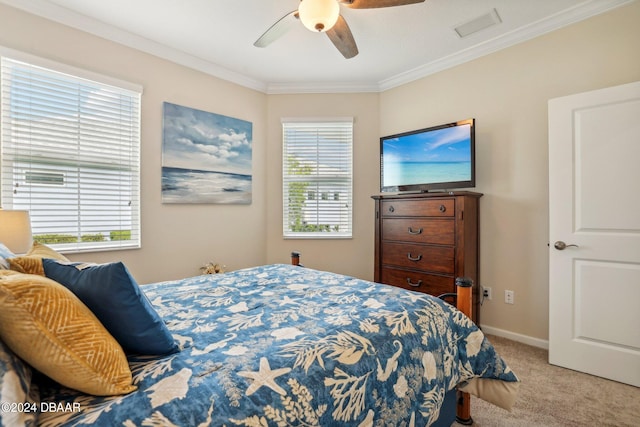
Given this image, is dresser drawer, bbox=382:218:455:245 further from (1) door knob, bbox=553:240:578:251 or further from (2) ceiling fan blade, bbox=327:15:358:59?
(2) ceiling fan blade, bbox=327:15:358:59

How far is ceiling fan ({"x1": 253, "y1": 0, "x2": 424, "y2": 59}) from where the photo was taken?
5.64ft

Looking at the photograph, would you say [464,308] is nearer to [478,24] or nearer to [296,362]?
[296,362]

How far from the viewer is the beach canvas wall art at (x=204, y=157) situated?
10.0 feet

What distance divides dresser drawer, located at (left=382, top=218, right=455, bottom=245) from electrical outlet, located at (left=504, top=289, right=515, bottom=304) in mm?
761

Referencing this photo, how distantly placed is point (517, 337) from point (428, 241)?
45.9 inches

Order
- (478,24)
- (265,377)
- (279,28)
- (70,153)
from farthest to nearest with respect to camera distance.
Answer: (478,24) → (70,153) → (279,28) → (265,377)

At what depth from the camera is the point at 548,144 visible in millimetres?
2496

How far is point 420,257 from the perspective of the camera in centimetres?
288

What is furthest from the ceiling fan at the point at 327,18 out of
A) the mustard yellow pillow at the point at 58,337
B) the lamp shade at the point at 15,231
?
the lamp shade at the point at 15,231

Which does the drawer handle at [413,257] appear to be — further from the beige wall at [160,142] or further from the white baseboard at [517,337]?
the beige wall at [160,142]

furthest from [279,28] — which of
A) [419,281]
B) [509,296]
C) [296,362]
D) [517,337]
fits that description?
[517,337]

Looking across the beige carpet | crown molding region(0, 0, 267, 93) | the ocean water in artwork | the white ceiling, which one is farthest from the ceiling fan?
the beige carpet

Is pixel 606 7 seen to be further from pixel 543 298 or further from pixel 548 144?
pixel 543 298

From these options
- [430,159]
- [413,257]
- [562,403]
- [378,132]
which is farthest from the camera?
[378,132]
